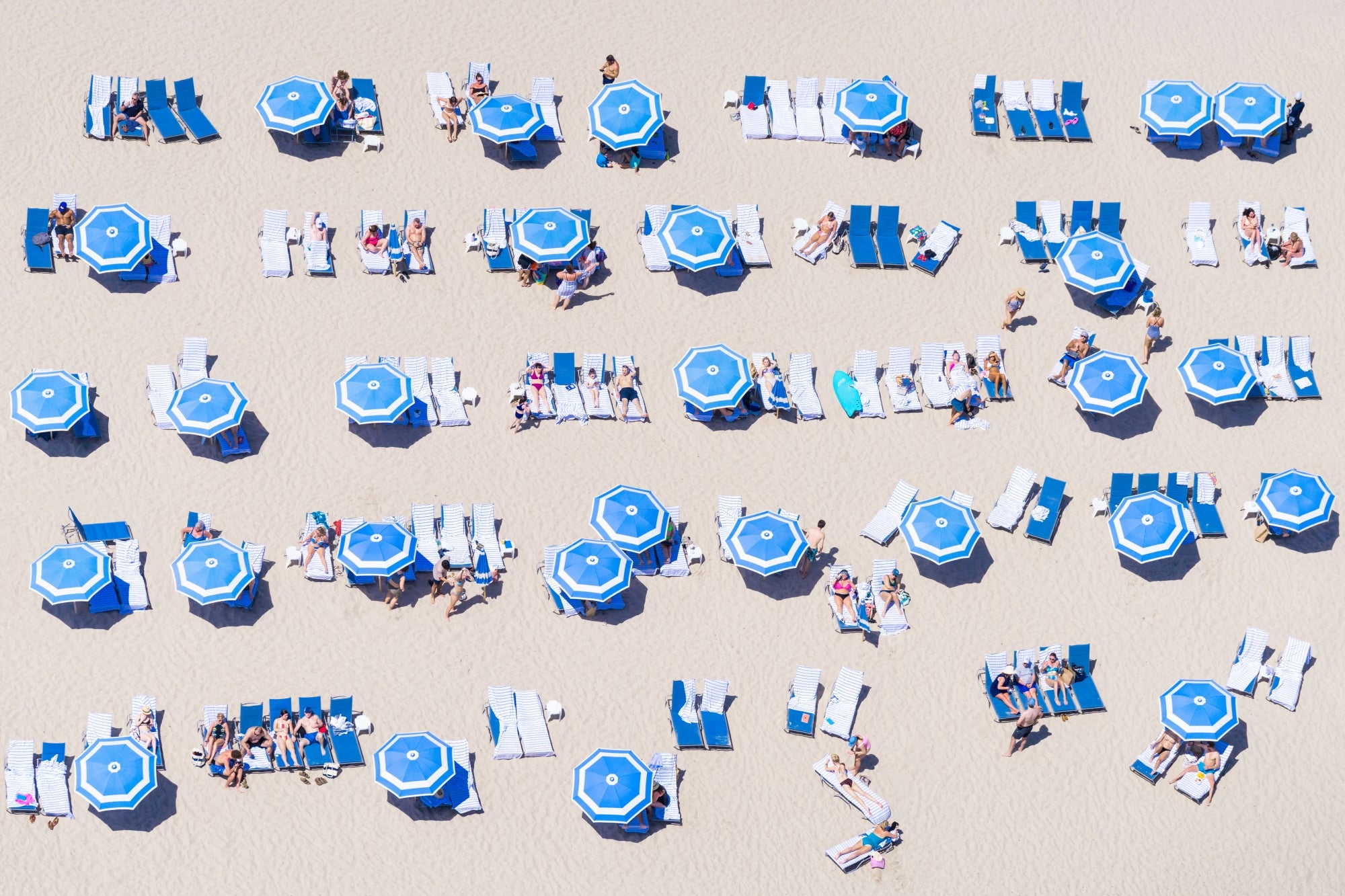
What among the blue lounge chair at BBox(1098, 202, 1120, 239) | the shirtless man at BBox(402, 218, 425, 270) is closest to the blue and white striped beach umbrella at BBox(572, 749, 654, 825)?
the shirtless man at BBox(402, 218, 425, 270)

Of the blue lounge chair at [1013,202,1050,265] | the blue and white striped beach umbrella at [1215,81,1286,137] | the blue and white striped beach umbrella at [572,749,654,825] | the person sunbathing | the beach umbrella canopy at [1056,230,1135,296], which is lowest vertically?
the person sunbathing

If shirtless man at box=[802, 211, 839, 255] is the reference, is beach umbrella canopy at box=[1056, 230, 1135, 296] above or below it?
below

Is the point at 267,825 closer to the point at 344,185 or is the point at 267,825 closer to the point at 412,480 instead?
the point at 412,480

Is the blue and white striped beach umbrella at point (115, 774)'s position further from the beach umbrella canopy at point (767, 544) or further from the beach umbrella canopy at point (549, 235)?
the beach umbrella canopy at point (549, 235)

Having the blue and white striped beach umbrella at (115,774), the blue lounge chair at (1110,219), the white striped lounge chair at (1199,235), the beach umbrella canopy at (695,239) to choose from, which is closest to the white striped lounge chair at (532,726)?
the blue and white striped beach umbrella at (115,774)

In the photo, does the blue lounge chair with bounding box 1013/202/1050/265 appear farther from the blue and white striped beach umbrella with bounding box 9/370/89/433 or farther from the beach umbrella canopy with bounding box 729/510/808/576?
the blue and white striped beach umbrella with bounding box 9/370/89/433

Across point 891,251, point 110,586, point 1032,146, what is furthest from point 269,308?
point 1032,146

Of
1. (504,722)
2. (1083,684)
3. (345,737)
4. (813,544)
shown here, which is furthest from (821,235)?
(345,737)
